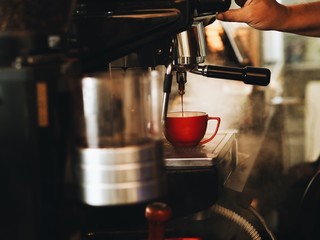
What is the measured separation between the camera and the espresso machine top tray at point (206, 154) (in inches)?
46.6

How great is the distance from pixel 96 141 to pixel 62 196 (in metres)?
0.09

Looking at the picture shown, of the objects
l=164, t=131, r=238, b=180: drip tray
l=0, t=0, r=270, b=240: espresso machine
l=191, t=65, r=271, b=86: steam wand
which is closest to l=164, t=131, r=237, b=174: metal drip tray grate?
l=164, t=131, r=238, b=180: drip tray

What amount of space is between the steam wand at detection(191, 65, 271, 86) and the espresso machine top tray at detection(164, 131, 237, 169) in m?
0.18

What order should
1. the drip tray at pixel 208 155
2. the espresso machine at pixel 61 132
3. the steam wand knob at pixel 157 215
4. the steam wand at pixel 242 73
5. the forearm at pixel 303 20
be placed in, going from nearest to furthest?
the espresso machine at pixel 61 132 < the steam wand knob at pixel 157 215 < the drip tray at pixel 208 155 < the steam wand at pixel 242 73 < the forearm at pixel 303 20

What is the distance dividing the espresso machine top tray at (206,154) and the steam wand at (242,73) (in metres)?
0.18

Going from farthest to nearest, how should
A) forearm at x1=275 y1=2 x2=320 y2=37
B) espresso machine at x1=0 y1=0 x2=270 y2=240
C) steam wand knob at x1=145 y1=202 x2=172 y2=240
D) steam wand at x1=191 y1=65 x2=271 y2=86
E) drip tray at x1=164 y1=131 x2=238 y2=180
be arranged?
forearm at x1=275 y1=2 x2=320 y2=37
steam wand at x1=191 y1=65 x2=271 y2=86
drip tray at x1=164 y1=131 x2=238 y2=180
steam wand knob at x1=145 y1=202 x2=172 y2=240
espresso machine at x1=0 y1=0 x2=270 y2=240

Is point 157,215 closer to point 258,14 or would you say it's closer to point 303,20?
point 258,14

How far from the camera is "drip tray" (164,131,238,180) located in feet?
3.89

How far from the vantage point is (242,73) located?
1.30m

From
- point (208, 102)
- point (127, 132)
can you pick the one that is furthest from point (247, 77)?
point (208, 102)

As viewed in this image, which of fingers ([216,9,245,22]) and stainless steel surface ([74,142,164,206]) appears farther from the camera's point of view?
fingers ([216,9,245,22])

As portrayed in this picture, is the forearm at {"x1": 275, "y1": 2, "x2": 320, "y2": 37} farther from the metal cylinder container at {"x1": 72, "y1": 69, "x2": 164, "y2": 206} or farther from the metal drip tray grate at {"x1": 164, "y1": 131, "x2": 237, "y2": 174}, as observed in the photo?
the metal cylinder container at {"x1": 72, "y1": 69, "x2": 164, "y2": 206}

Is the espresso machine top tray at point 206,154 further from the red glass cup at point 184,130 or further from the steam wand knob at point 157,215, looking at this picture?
the steam wand knob at point 157,215

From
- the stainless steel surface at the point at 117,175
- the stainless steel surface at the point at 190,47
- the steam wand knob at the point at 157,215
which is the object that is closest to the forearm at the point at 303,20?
the stainless steel surface at the point at 190,47
